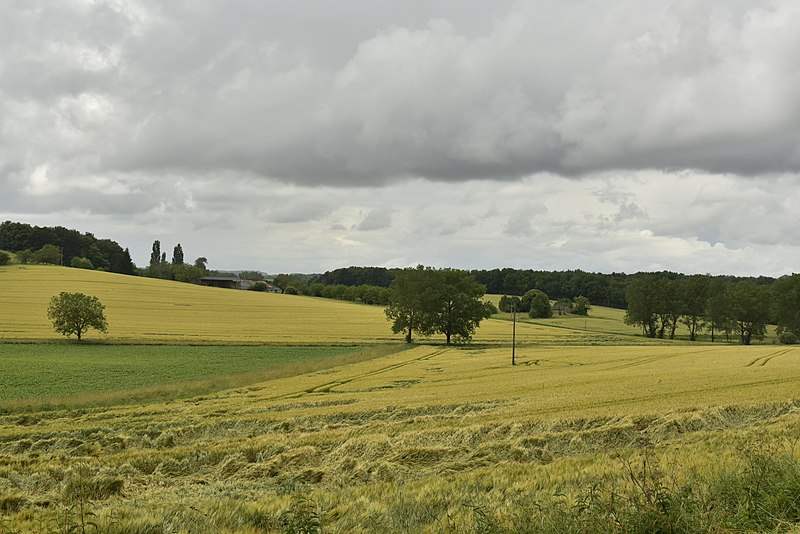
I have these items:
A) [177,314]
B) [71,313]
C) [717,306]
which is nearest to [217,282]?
[177,314]

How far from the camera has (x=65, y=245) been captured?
610ft

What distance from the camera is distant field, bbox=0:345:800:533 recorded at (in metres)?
9.68

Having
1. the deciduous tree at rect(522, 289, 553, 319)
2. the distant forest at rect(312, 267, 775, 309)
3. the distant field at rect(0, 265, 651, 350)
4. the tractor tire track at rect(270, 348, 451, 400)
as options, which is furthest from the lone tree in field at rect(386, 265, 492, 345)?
the distant forest at rect(312, 267, 775, 309)

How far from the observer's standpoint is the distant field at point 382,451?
968cm

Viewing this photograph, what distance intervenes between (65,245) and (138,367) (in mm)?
162766

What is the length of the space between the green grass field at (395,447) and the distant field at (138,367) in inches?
13.9

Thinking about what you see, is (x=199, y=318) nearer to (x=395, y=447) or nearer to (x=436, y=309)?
(x=436, y=309)

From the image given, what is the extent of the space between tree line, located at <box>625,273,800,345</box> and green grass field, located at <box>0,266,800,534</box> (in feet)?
207

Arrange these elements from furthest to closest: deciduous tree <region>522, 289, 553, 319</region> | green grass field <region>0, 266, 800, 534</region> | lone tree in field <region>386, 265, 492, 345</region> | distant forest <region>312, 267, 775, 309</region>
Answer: distant forest <region>312, 267, 775, 309</region> → deciduous tree <region>522, 289, 553, 319</region> → lone tree in field <region>386, 265, 492, 345</region> → green grass field <region>0, 266, 800, 534</region>

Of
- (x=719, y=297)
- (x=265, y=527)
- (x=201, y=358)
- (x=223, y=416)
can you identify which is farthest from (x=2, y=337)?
(x=719, y=297)

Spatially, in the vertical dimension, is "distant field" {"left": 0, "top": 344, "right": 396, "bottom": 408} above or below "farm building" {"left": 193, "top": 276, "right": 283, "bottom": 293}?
below

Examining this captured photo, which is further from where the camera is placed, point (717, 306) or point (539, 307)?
point (539, 307)

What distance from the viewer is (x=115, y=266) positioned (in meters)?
185

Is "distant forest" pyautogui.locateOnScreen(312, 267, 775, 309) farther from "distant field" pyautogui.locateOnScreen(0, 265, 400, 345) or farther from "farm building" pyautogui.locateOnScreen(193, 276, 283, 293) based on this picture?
"farm building" pyautogui.locateOnScreen(193, 276, 283, 293)
